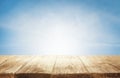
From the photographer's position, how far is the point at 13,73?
1947 mm

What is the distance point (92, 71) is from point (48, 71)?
364 millimetres

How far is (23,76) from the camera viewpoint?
1.93 meters

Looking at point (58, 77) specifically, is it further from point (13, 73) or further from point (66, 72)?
point (13, 73)

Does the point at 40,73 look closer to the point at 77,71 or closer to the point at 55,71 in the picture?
the point at 55,71

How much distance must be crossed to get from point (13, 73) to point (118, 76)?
0.84 m

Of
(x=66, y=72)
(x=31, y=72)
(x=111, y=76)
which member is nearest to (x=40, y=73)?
(x=31, y=72)

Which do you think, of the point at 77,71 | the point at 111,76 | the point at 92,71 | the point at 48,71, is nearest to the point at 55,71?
the point at 48,71

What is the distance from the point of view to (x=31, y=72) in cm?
197

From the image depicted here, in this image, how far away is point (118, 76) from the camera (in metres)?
1.91

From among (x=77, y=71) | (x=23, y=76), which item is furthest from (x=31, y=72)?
(x=77, y=71)

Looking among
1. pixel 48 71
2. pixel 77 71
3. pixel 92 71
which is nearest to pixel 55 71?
pixel 48 71

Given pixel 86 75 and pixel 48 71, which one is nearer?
pixel 86 75

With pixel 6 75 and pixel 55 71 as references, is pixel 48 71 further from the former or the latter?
Result: pixel 6 75

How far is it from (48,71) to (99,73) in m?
0.42
